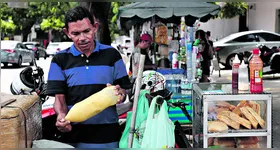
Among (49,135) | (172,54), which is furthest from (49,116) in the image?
(172,54)

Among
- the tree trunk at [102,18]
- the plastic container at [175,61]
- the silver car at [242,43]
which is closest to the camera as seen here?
the plastic container at [175,61]

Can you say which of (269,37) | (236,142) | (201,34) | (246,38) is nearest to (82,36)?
(236,142)

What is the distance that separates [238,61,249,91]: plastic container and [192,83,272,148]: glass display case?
0.07 meters

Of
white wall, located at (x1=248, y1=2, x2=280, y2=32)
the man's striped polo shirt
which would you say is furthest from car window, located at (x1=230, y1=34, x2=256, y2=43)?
the man's striped polo shirt

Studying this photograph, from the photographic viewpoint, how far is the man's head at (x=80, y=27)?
2576 mm

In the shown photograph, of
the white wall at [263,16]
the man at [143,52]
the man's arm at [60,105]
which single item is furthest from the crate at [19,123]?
the white wall at [263,16]

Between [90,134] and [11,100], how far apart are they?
1.96 feet

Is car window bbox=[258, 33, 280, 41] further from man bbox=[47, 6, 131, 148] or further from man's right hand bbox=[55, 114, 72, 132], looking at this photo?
man's right hand bbox=[55, 114, 72, 132]

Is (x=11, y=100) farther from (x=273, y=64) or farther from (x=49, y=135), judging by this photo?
(x=273, y=64)

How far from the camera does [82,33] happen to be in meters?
2.59

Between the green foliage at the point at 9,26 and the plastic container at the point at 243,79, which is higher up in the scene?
the green foliage at the point at 9,26

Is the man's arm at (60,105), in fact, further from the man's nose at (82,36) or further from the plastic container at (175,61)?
the plastic container at (175,61)

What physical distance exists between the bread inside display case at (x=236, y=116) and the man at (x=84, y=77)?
0.69 meters

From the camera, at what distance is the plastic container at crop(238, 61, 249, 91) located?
112 inches
